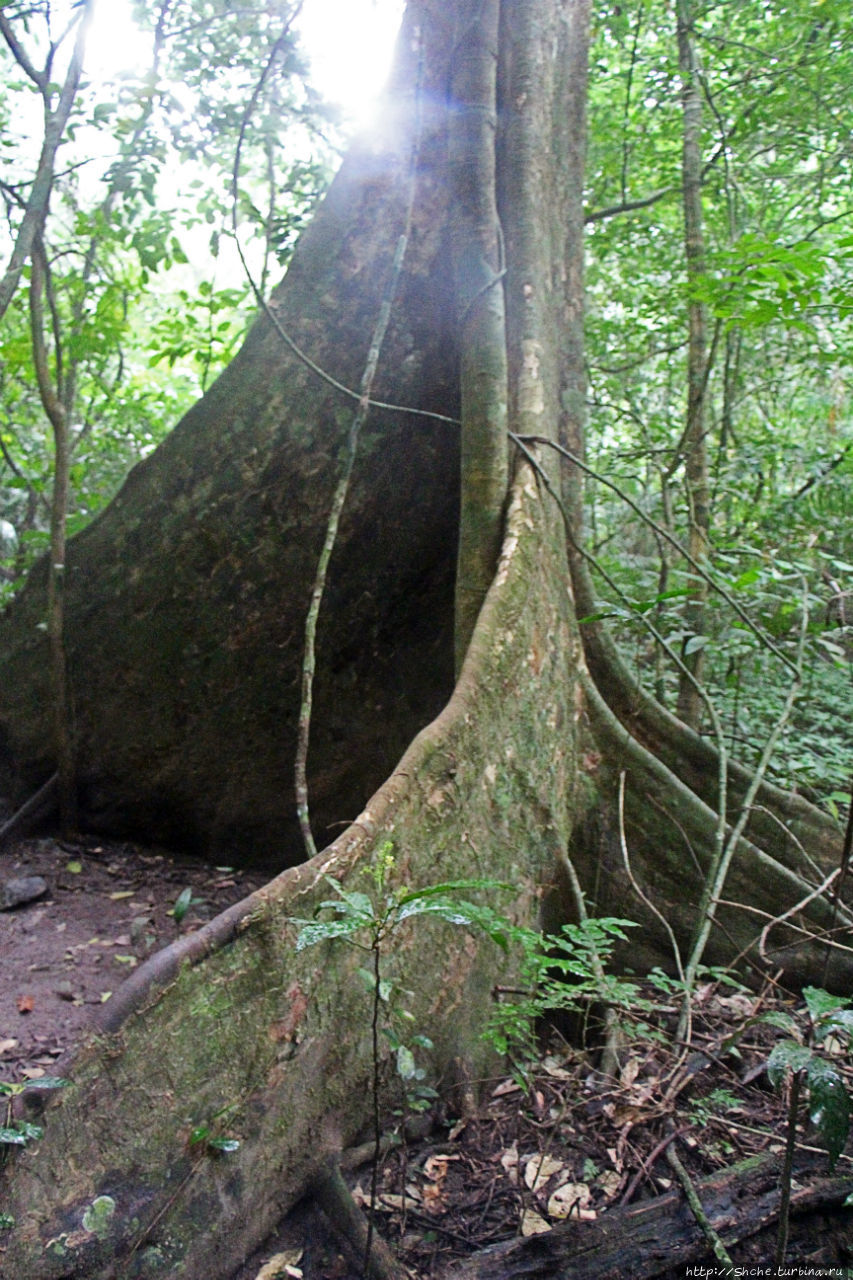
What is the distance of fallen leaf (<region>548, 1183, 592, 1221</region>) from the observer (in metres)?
2.15

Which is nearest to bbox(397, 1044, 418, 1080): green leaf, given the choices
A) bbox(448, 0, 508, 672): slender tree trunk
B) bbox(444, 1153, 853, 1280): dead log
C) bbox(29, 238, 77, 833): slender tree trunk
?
bbox(444, 1153, 853, 1280): dead log

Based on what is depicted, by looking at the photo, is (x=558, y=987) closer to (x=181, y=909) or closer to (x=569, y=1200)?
(x=569, y=1200)

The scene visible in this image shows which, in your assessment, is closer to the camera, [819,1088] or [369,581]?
[819,1088]

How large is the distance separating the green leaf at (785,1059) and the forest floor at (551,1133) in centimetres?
28

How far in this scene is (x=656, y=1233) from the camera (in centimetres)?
200

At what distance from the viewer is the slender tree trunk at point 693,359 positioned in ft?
15.4

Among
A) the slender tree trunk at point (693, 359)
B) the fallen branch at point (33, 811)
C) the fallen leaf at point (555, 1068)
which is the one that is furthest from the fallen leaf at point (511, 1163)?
the fallen branch at point (33, 811)

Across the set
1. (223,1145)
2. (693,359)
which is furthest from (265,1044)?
(693,359)

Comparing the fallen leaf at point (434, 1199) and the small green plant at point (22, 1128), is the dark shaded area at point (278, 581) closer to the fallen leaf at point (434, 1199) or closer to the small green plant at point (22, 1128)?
the fallen leaf at point (434, 1199)

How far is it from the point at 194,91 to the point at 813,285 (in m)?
3.30

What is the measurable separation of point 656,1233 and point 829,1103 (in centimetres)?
66

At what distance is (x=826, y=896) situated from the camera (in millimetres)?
3154

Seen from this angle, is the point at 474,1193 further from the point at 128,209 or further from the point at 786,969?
the point at 128,209

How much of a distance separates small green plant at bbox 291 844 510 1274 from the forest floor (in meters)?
0.14
